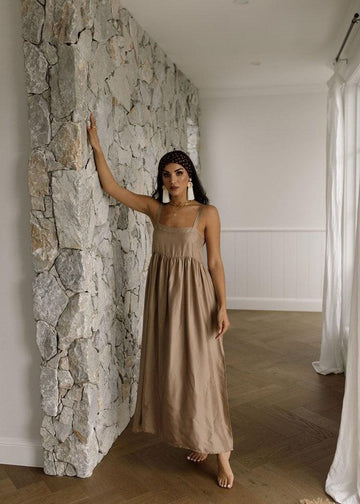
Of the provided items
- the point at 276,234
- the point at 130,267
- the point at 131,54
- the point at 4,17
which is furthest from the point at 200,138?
the point at 4,17

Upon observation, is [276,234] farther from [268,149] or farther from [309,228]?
[268,149]

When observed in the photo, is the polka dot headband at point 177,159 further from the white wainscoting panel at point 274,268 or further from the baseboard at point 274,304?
the baseboard at point 274,304

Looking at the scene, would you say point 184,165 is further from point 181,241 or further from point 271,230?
point 271,230

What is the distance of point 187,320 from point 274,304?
12.7 ft

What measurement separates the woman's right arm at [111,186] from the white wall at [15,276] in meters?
0.33

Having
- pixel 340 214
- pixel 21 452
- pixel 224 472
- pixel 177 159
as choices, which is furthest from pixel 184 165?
pixel 340 214

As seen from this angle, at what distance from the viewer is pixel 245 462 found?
8.89ft

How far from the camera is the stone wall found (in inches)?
94.8

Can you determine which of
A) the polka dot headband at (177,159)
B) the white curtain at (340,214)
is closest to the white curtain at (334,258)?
the white curtain at (340,214)

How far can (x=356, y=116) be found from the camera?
4004 millimetres

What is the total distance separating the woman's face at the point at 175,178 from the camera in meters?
2.57

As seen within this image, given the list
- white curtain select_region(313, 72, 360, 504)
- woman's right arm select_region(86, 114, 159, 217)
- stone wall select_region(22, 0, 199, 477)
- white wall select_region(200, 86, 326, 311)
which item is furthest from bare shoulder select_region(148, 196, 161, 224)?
white wall select_region(200, 86, 326, 311)

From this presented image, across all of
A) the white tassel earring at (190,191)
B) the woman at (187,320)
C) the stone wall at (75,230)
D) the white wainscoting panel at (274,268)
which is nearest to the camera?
the stone wall at (75,230)

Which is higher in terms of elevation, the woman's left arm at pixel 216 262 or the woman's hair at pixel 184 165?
the woman's hair at pixel 184 165
